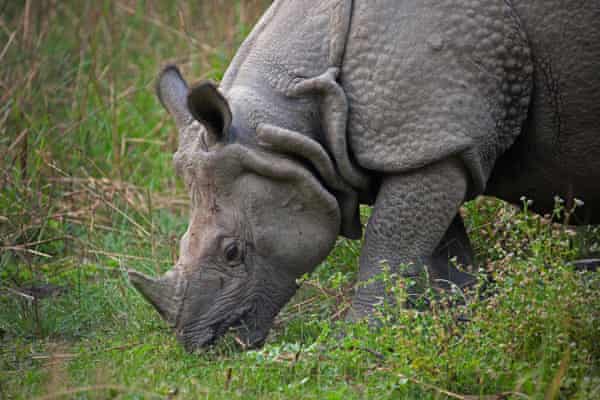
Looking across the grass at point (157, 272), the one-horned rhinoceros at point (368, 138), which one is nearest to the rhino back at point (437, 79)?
the one-horned rhinoceros at point (368, 138)

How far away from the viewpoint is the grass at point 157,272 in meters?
3.32

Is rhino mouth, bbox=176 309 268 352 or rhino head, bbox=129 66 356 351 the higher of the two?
rhino head, bbox=129 66 356 351

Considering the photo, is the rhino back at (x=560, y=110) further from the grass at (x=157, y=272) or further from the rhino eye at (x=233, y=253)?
the rhino eye at (x=233, y=253)

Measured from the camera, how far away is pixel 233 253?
4.06 m

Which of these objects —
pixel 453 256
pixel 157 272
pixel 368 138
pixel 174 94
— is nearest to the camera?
pixel 368 138

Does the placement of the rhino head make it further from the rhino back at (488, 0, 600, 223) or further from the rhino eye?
the rhino back at (488, 0, 600, 223)

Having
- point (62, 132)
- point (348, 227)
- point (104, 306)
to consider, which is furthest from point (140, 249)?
point (348, 227)

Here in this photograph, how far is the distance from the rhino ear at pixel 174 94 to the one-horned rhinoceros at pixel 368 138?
3.1 inches

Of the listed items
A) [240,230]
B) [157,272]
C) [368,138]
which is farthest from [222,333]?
[157,272]

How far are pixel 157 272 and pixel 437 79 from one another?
7.84 ft

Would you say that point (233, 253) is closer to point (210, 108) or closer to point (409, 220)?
point (210, 108)

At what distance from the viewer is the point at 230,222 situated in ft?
13.2

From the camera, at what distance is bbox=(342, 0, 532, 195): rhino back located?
372cm

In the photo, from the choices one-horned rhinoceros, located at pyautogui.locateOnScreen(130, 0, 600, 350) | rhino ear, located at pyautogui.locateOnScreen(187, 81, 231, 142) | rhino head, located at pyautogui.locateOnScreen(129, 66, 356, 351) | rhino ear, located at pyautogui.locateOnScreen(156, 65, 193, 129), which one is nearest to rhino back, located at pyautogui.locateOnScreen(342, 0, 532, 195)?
one-horned rhinoceros, located at pyautogui.locateOnScreen(130, 0, 600, 350)
